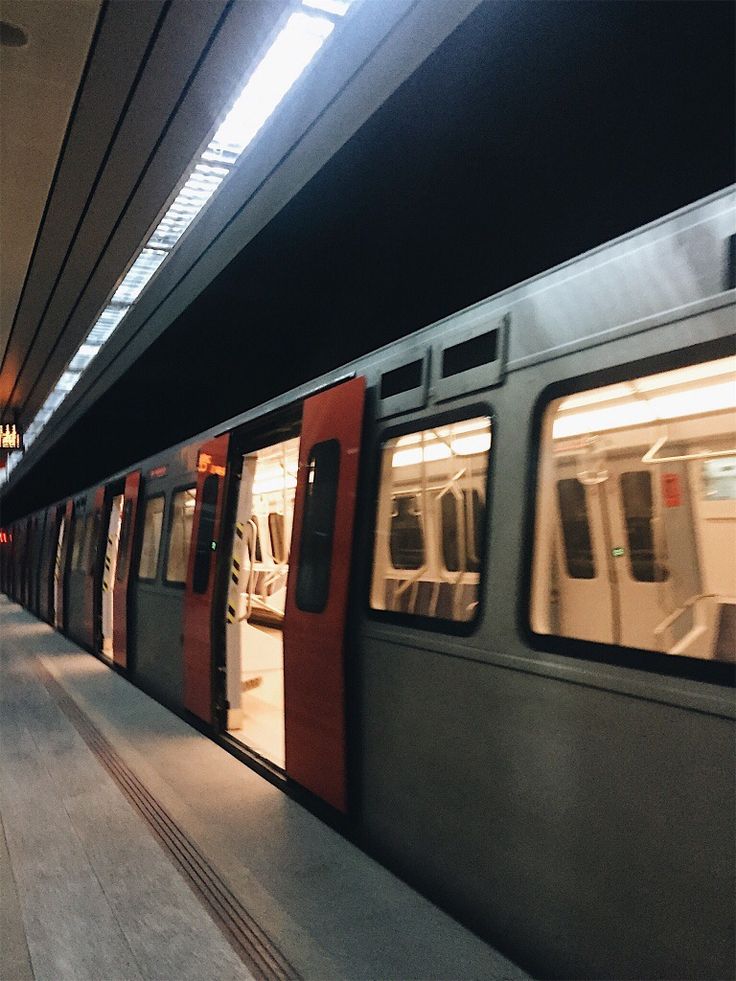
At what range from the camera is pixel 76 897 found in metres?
2.89

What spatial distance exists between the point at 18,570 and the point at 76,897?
16.8 m

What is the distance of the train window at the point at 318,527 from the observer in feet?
11.4

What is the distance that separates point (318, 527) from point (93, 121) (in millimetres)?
2329

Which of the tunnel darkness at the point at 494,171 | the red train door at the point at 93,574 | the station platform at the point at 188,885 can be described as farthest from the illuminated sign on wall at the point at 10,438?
the tunnel darkness at the point at 494,171

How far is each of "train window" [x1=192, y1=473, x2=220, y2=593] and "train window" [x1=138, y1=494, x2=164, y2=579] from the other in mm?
1430

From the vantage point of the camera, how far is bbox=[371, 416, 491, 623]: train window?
2.67 m

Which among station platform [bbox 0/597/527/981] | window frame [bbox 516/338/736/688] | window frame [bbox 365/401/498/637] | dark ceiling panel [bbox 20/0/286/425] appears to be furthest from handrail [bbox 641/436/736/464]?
dark ceiling panel [bbox 20/0/286/425]

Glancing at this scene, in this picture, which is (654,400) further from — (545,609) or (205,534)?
(205,534)

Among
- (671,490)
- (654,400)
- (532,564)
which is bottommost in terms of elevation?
(532,564)

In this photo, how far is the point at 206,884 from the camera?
2.98 meters

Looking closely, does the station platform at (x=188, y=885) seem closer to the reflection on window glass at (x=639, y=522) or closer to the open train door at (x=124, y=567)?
the reflection on window glass at (x=639, y=522)

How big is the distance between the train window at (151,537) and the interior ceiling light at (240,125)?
1852 millimetres

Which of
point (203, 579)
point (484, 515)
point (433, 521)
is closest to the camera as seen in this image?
point (484, 515)

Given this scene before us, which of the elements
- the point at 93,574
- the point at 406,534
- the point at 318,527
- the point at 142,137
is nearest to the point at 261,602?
the point at 93,574
